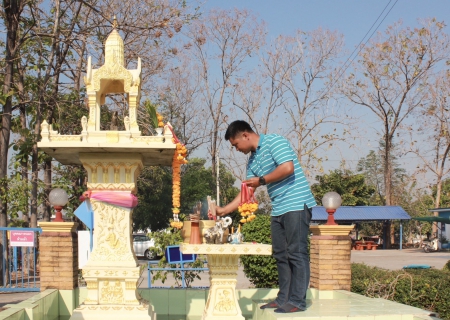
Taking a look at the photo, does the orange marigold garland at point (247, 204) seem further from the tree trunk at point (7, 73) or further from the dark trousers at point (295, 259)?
the tree trunk at point (7, 73)

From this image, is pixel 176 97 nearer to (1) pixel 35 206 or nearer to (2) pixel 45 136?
(1) pixel 35 206

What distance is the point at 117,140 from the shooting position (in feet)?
19.1

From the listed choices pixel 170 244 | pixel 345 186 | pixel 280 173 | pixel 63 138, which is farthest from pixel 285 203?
pixel 345 186

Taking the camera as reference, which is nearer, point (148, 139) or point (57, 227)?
point (148, 139)

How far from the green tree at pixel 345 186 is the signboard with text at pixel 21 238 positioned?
74.4 feet

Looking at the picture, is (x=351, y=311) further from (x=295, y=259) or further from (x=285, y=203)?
(x=285, y=203)

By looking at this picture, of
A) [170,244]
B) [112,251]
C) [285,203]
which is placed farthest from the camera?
[170,244]

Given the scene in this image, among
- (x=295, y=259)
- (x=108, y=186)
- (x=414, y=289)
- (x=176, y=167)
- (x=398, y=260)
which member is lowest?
(x=398, y=260)

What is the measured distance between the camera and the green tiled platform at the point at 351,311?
511cm

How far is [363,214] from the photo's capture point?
31719mm

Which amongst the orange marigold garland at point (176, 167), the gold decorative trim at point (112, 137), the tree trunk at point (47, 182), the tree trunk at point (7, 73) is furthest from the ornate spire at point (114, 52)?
the tree trunk at point (47, 182)

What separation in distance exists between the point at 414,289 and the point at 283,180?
358 centimetres

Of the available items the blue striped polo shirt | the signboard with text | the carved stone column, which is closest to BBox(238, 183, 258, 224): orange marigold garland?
the blue striped polo shirt

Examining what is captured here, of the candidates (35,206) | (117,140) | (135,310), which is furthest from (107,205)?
(35,206)
